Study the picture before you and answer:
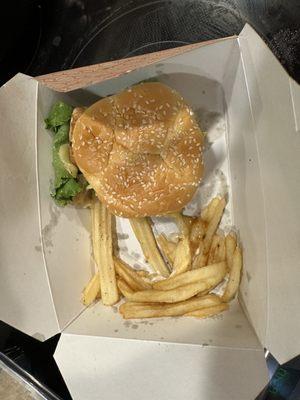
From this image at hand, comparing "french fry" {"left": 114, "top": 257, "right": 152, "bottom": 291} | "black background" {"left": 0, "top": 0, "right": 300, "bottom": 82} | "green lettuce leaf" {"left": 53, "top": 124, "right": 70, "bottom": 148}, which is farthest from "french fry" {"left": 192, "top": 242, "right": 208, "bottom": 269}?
"black background" {"left": 0, "top": 0, "right": 300, "bottom": 82}

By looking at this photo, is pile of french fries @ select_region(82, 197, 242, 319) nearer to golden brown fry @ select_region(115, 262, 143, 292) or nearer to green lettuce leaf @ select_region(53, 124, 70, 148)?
golden brown fry @ select_region(115, 262, 143, 292)

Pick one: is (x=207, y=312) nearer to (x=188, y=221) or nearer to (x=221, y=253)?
(x=221, y=253)

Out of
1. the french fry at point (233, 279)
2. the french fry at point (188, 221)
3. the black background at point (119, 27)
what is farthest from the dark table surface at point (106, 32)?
the french fry at point (188, 221)

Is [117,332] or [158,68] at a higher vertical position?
[158,68]

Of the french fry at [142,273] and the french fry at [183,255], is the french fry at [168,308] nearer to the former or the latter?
the french fry at [183,255]

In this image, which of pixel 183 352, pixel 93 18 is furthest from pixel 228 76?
pixel 183 352

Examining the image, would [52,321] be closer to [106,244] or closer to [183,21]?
[106,244]
